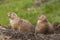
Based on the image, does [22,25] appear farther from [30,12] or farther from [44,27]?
[30,12]

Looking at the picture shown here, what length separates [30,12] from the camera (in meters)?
20.1

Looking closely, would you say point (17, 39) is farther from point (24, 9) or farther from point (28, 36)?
point (24, 9)

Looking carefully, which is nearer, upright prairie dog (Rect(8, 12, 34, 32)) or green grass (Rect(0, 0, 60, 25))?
upright prairie dog (Rect(8, 12, 34, 32))

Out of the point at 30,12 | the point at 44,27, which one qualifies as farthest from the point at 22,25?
the point at 30,12

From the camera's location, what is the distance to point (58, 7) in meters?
20.7

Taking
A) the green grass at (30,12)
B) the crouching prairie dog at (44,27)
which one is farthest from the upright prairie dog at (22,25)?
the green grass at (30,12)

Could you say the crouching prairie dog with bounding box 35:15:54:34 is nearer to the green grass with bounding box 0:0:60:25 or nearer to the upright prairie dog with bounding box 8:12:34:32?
the upright prairie dog with bounding box 8:12:34:32

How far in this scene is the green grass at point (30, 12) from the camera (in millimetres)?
18922

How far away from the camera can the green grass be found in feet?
62.1

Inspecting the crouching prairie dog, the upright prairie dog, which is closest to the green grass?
the upright prairie dog

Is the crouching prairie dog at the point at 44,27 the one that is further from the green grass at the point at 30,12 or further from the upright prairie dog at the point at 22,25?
the green grass at the point at 30,12

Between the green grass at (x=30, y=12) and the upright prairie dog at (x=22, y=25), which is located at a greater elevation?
the green grass at (x=30, y=12)

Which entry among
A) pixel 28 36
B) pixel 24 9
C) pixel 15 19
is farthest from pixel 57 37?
pixel 24 9

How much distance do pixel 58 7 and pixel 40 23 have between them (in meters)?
8.86
